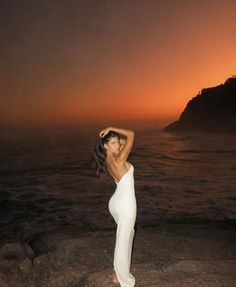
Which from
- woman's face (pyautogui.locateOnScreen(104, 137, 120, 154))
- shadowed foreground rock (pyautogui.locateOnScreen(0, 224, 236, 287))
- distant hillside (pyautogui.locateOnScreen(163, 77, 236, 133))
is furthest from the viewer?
distant hillside (pyautogui.locateOnScreen(163, 77, 236, 133))

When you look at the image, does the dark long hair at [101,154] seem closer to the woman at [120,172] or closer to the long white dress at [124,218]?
the woman at [120,172]

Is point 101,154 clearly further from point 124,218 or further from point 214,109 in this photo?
point 214,109

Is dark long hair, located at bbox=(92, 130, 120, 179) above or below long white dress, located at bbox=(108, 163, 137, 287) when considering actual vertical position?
above

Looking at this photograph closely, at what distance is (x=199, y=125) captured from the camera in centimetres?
13000

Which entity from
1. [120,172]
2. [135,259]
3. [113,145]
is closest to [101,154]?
[113,145]

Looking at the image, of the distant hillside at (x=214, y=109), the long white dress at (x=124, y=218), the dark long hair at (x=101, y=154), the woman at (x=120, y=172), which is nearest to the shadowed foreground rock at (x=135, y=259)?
the long white dress at (x=124, y=218)

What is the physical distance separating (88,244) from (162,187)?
42.0 feet

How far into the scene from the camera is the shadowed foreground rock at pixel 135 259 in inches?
240

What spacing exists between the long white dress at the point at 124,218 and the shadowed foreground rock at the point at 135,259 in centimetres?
35

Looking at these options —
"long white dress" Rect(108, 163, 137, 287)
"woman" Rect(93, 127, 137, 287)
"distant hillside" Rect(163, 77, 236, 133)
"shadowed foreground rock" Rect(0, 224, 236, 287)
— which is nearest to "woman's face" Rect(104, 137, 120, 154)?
"woman" Rect(93, 127, 137, 287)

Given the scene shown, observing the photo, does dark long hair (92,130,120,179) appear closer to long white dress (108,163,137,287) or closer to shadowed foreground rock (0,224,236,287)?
long white dress (108,163,137,287)

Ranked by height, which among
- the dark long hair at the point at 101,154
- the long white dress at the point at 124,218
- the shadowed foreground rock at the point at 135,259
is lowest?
the shadowed foreground rock at the point at 135,259

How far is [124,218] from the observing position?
5402 mm

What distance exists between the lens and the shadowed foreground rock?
6.09m
